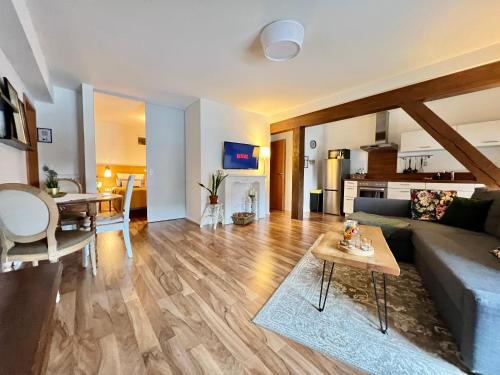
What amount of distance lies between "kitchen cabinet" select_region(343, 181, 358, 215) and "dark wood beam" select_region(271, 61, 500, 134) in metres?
1.87

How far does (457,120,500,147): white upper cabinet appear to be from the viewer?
3.60 m

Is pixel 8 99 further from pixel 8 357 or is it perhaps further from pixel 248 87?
pixel 248 87

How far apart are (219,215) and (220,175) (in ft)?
2.68

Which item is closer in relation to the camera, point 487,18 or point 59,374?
point 59,374

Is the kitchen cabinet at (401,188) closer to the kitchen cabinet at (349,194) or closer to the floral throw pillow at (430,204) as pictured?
the kitchen cabinet at (349,194)

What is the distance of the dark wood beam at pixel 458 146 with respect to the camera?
2.56 m

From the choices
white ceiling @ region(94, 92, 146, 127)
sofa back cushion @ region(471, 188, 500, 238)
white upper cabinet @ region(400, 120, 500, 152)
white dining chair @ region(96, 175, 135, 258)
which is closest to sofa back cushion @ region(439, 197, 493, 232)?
sofa back cushion @ region(471, 188, 500, 238)

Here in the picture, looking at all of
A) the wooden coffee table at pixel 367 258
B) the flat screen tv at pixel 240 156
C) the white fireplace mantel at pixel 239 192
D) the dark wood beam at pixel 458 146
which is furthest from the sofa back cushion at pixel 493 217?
the flat screen tv at pixel 240 156

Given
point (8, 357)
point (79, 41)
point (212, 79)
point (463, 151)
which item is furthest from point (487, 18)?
point (79, 41)

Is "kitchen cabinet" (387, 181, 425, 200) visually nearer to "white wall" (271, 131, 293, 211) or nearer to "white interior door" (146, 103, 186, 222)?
"white wall" (271, 131, 293, 211)

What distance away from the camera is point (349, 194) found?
16.7ft

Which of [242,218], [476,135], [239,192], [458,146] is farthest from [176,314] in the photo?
[476,135]

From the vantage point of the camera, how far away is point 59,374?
105cm

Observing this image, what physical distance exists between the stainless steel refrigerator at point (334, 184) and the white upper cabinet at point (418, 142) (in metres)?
1.25
